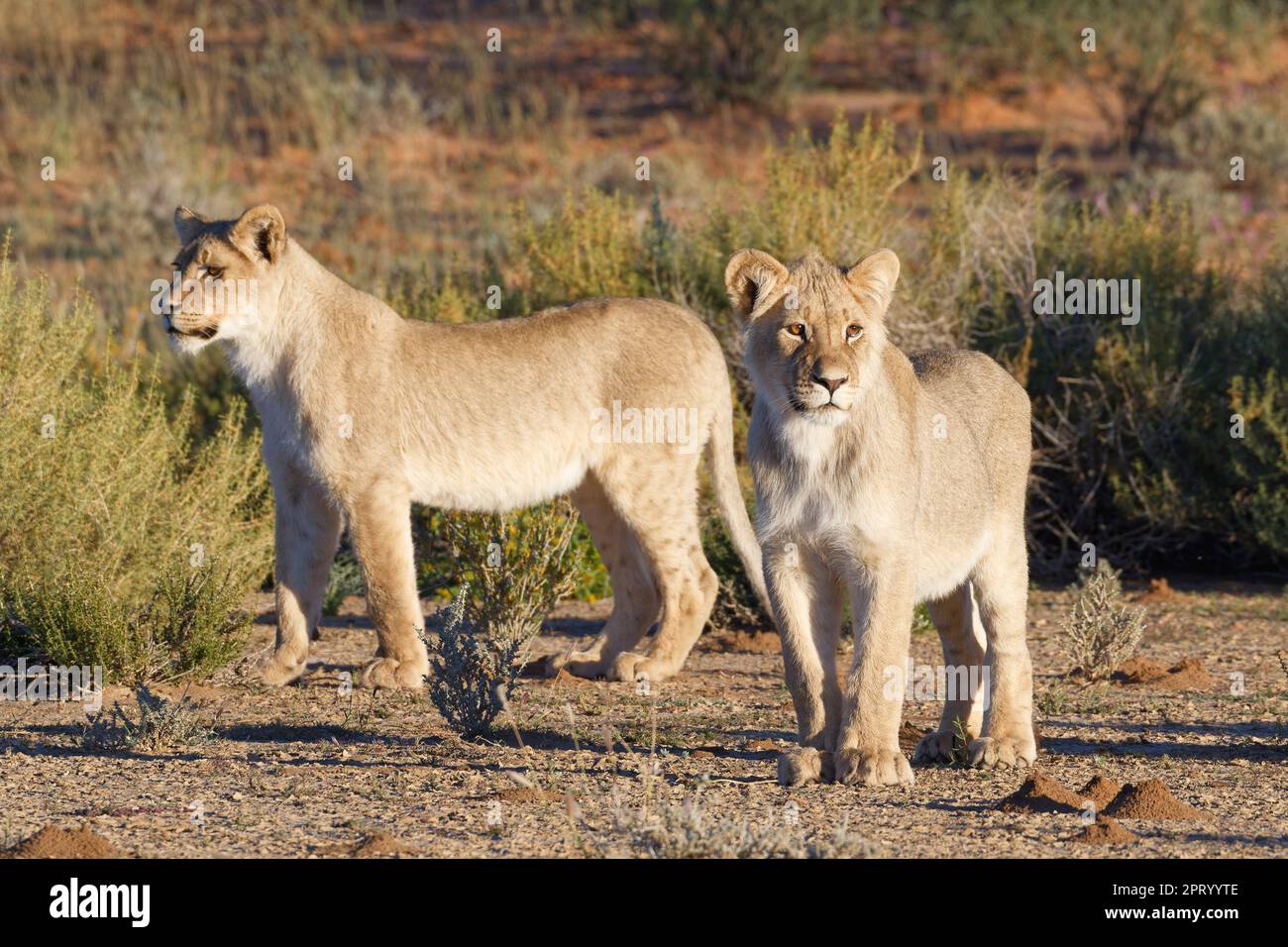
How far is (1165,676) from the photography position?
822 cm

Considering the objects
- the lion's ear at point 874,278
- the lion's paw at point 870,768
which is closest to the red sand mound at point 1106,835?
the lion's paw at point 870,768

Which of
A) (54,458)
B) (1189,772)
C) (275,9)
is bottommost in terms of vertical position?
(1189,772)

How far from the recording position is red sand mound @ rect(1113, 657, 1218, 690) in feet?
26.6

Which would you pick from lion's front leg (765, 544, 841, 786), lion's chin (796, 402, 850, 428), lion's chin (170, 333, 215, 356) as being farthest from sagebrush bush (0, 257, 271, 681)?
lion's chin (796, 402, 850, 428)

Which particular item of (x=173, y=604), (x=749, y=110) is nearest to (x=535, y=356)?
(x=173, y=604)

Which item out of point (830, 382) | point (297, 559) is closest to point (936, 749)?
point (830, 382)

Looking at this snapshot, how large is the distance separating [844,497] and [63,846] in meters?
2.59

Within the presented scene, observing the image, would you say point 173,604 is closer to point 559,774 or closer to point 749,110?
point 559,774

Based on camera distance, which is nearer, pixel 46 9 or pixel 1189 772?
pixel 1189 772

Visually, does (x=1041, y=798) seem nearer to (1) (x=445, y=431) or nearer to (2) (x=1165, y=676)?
(2) (x=1165, y=676)

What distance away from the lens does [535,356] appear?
27.9ft

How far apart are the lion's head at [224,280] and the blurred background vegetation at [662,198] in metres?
1.19
